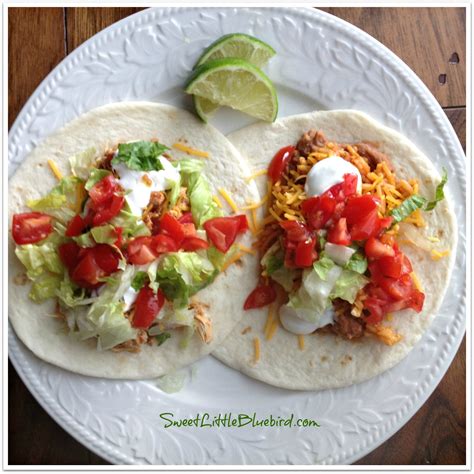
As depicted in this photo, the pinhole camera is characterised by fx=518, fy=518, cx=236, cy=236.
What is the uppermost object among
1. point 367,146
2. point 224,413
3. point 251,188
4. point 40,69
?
point 40,69

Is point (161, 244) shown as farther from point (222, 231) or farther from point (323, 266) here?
point (323, 266)

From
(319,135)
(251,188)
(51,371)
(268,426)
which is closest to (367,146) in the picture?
(319,135)

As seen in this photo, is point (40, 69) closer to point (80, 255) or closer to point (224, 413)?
point (80, 255)

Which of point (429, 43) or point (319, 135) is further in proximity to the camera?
point (429, 43)

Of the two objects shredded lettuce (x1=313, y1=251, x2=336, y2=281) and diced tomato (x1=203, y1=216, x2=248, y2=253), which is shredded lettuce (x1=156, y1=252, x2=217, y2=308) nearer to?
diced tomato (x1=203, y1=216, x2=248, y2=253)

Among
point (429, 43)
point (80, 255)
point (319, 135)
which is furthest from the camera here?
point (429, 43)

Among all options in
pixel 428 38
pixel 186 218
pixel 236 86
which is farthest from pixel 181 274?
pixel 428 38
